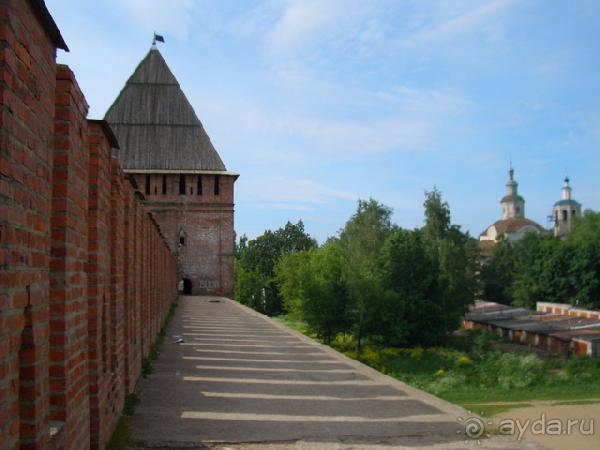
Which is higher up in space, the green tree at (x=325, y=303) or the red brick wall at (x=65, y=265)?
the red brick wall at (x=65, y=265)

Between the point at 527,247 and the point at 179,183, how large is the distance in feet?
106

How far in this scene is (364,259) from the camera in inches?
1668

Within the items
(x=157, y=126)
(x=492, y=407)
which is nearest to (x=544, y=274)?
(x=157, y=126)

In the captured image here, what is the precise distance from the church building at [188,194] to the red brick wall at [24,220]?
95.9 ft

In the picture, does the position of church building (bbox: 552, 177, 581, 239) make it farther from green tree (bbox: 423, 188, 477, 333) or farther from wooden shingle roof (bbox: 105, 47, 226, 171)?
wooden shingle roof (bbox: 105, 47, 226, 171)

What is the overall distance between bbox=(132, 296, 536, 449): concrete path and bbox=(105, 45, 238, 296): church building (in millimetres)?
21286

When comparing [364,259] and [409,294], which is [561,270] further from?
[409,294]

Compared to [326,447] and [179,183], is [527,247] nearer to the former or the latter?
[179,183]

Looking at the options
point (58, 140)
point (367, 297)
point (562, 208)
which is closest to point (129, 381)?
point (58, 140)

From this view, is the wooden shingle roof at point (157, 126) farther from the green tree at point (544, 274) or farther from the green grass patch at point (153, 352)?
the green tree at point (544, 274)

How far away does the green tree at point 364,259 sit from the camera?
32.2 m

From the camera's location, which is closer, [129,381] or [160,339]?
[129,381]

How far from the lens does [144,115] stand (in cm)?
3362

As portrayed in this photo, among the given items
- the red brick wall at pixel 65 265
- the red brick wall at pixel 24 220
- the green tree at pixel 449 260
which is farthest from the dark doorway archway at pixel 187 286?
the red brick wall at pixel 24 220
